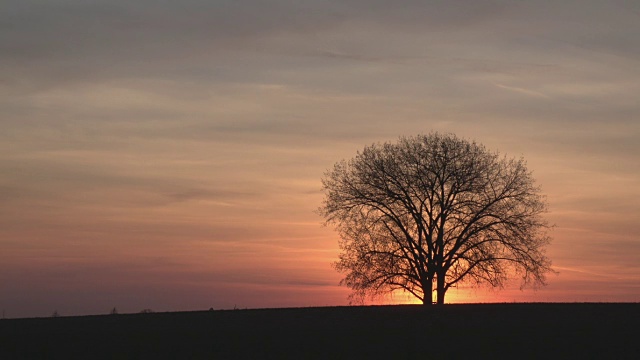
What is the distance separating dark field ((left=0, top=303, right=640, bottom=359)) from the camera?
3067 cm

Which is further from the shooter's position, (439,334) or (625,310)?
(625,310)

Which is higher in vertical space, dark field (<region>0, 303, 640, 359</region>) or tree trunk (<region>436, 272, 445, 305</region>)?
tree trunk (<region>436, 272, 445, 305</region>)

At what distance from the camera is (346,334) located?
3472 cm

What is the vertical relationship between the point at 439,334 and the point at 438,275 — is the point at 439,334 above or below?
below

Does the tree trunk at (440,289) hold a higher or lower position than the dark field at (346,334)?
higher

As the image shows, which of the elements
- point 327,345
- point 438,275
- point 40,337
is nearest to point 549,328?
point 327,345

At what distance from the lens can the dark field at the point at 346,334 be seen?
30.7m

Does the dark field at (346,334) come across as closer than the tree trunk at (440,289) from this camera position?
Yes

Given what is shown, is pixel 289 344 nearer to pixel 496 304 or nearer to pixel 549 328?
pixel 549 328

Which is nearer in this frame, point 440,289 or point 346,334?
point 346,334

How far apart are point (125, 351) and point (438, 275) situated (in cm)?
2798

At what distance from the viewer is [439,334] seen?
112ft

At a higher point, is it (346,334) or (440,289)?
(440,289)

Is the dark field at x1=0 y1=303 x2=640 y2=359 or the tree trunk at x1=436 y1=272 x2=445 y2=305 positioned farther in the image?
the tree trunk at x1=436 y1=272 x2=445 y2=305
